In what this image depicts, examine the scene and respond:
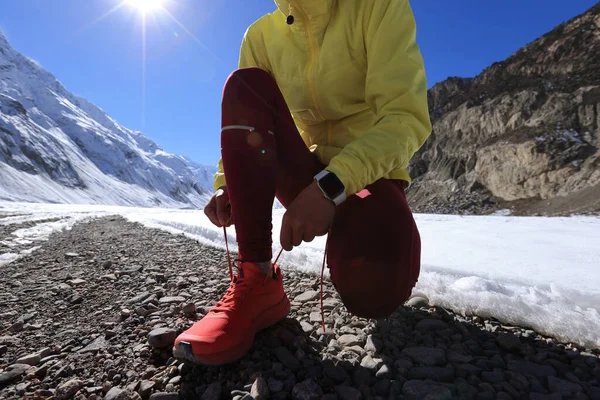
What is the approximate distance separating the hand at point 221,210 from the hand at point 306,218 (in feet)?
2.35

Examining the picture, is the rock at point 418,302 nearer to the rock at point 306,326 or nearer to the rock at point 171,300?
the rock at point 306,326

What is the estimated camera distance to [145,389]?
124 cm

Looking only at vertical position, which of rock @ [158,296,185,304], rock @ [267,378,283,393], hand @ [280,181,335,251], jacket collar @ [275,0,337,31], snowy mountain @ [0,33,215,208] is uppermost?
snowy mountain @ [0,33,215,208]

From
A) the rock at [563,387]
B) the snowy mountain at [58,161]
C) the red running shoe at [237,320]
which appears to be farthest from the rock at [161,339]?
the snowy mountain at [58,161]

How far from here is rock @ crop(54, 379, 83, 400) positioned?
4.09 ft

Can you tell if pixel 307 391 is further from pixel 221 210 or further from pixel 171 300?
pixel 171 300

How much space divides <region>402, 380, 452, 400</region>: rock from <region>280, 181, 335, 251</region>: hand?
2.18ft

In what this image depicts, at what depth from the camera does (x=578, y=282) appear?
188 centimetres

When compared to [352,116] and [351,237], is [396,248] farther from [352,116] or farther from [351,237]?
[352,116]

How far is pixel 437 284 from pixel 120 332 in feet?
6.54

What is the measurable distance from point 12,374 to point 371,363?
5.31 ft

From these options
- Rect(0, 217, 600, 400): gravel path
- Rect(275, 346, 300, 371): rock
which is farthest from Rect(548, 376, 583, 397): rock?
Rect(275, 346, 300, 371): rock

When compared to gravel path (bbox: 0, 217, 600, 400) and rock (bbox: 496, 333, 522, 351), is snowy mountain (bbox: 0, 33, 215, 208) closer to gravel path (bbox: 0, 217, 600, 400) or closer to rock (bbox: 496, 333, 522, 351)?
gravel path (bbox: 0, 217, 600, 400)

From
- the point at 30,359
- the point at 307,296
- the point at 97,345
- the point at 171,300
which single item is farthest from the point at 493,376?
the point at 30,359
